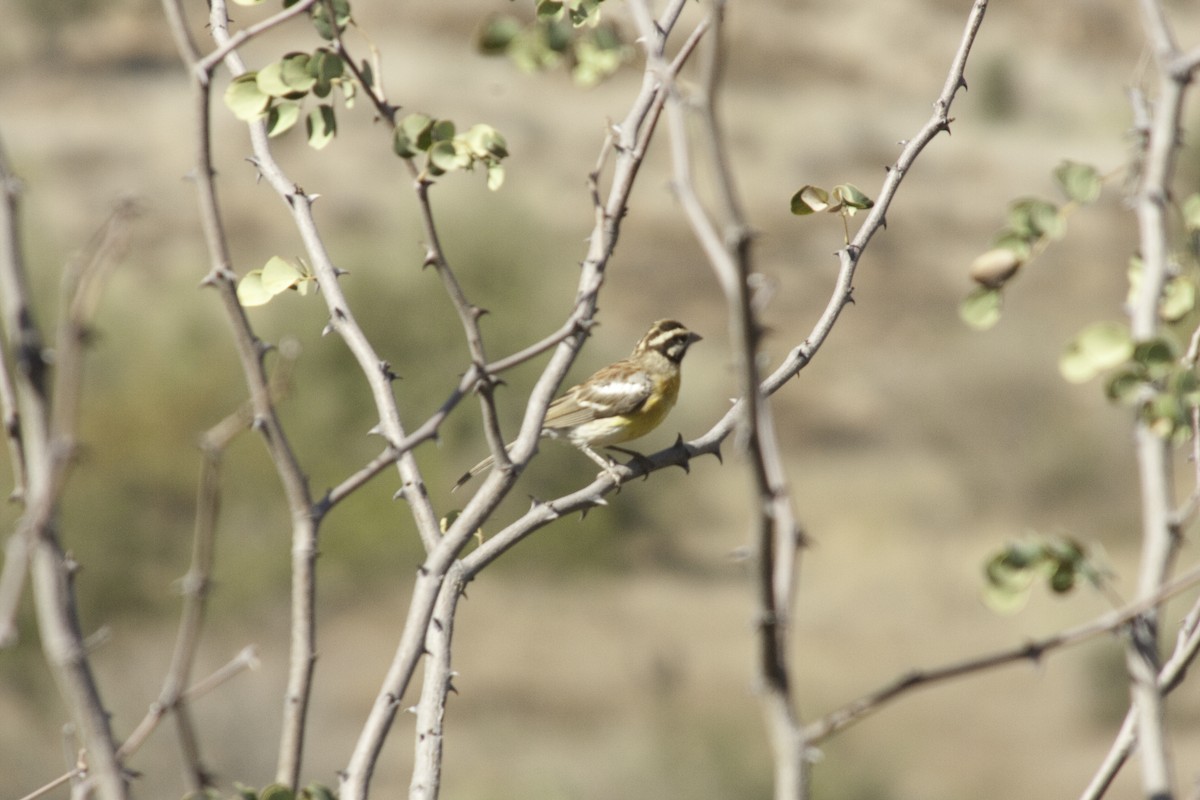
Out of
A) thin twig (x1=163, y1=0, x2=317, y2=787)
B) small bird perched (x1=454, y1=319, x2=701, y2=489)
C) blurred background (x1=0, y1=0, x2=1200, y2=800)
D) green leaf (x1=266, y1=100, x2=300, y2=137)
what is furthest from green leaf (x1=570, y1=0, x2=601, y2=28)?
small bird perched (x1=454, y1=319, x2=701, y2=489)

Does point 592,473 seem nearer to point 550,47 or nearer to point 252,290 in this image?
point 252,290

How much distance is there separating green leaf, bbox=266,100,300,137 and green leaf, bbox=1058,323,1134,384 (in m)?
1.32

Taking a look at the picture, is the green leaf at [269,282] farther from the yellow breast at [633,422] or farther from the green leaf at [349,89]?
the yellow breast at [633,422]

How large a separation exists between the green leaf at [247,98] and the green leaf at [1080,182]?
1.25 m

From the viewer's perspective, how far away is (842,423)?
92.5 ft

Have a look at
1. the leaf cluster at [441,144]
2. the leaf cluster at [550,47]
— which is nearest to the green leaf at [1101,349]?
the leaf cluster at [550,47]

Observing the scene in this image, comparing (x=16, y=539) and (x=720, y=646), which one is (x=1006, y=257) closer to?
(x=16, y=539)

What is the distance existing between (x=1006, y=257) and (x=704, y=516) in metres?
23.5

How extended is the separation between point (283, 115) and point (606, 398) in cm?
495

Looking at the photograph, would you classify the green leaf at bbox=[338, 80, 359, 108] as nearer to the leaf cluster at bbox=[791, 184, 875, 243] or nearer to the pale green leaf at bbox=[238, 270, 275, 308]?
the pale green leaf at bbox=[238, 270, 275, 308]

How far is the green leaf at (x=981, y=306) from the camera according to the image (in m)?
1.79

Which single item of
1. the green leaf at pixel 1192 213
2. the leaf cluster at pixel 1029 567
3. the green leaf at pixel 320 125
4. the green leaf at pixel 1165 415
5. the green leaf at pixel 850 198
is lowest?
the leaf cluster at pixel 1029 567

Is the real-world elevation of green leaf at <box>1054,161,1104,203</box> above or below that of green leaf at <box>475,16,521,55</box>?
below

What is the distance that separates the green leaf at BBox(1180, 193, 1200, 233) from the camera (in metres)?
1.95
